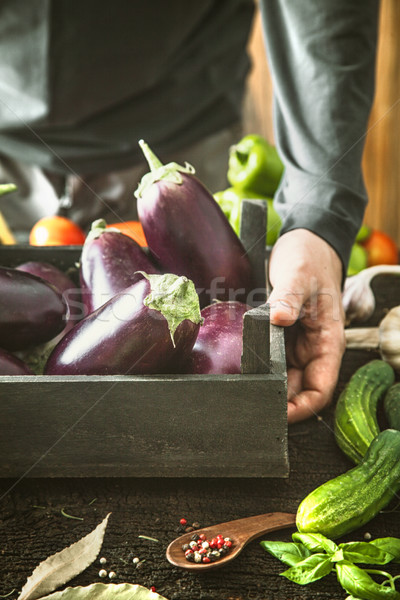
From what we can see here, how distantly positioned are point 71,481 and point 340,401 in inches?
14.2

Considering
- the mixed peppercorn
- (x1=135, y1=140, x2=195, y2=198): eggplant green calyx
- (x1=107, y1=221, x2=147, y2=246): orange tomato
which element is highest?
(x1=135, y1=140, x2=195, y2=198): eggplant green calyx

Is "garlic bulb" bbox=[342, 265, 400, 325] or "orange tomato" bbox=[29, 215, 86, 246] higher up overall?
"orange tomato" bbox=[29, 215, 86, 246]

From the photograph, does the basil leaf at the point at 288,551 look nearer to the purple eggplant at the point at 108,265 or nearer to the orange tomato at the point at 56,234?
the purple eggplant at the point at 108,265

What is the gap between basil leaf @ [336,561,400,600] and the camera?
1.68 feet

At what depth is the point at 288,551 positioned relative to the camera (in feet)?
1.88

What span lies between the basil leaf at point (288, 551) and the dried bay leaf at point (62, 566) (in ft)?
0.57

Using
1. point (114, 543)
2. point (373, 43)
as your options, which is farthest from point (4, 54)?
point (114, 543)

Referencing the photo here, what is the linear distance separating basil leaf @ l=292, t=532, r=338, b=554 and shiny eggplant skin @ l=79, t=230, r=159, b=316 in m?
0.39

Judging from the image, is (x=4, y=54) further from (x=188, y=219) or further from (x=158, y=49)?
(x=188, y=219)

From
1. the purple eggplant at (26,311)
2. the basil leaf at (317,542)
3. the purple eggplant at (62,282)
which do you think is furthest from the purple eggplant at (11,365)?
the basil leaf at (317,542)

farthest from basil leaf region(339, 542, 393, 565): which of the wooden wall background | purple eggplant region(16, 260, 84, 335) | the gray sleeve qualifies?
the wooden wall background

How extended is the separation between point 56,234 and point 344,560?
1.10 metres

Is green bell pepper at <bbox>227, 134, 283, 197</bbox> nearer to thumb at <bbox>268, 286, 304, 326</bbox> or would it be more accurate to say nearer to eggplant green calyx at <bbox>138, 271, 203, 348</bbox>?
thumb at <bbox>268, 286, 304, 326</bbox>

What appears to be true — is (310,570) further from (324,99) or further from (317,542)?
(324,99)
